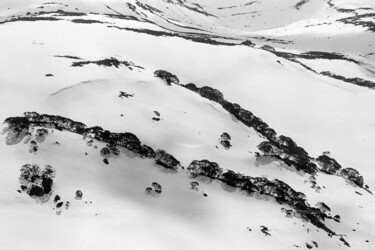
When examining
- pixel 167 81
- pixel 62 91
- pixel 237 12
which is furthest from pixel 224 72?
pixel 237 12

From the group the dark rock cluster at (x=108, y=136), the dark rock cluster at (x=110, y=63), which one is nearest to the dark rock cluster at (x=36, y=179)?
the dark rock cluster at (x=108, y=136)

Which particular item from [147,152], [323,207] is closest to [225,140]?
[147,152]

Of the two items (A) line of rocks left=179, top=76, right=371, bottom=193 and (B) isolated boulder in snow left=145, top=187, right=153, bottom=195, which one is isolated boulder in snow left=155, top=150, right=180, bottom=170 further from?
(A) line of rocks left=179, top=76, right=371, bottom=193

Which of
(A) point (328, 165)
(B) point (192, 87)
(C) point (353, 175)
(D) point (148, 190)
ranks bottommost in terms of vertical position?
(C) point (353, 175)

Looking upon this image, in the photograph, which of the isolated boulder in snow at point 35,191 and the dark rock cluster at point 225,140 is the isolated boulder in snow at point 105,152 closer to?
the isolated boulder in snow at point 35,191

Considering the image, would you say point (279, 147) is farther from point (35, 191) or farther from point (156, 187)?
point (35, 191)
